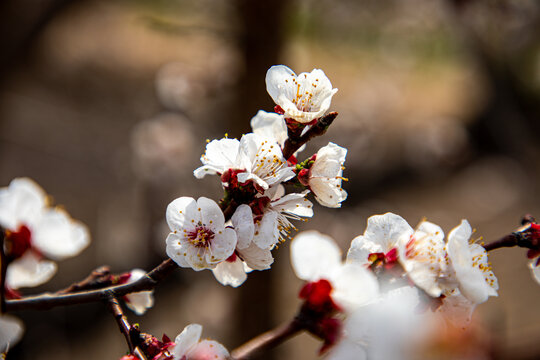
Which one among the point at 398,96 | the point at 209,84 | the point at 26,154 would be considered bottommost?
the point at 26,154

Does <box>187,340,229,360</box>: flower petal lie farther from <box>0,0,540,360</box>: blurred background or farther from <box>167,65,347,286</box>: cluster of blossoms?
<box>0,0,540,360</box>: blurred background

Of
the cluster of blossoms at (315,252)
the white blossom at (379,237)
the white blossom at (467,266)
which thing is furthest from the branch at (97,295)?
the white blossom at (467,266)

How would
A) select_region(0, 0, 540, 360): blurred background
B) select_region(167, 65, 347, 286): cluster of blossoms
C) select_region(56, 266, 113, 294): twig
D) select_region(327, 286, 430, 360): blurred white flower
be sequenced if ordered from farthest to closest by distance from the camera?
select_region(0, 0, 540, 360): blurred background < select_region(56, 266, 113, 294): twig < select_region(167, 65, 347, 286): cluster of blossoms < select_region(327, 286, 430, 360): blurred white flower

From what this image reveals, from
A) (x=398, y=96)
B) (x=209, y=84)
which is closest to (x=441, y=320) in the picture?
→ (x=209, y=84)

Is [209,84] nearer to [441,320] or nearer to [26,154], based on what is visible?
[441,320]

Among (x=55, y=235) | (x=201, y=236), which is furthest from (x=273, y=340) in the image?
(x=55, y=235)

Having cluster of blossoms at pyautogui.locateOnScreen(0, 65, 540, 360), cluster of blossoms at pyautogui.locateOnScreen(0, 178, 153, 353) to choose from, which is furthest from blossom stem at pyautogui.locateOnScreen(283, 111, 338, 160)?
cluster of blossoms at pyautogui.locateOnScreen(0, 178, 153, 353)
